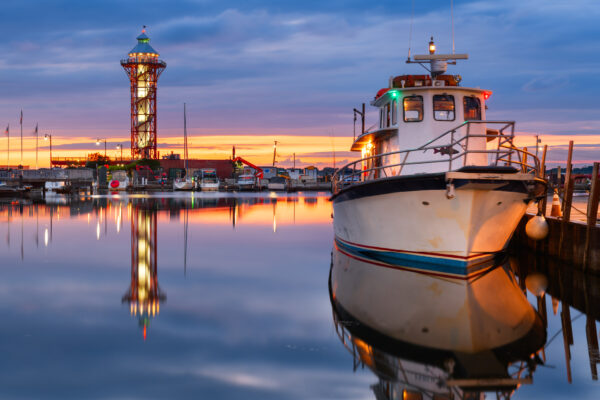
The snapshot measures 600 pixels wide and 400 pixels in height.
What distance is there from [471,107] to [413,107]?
1722 mm

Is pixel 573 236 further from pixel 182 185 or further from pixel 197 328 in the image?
pixel 182 185

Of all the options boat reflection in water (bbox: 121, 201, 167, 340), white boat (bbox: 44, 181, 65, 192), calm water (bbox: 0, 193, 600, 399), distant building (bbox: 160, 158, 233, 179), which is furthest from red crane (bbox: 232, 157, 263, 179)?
calm water (bbox: 0, 193, 600, 399)

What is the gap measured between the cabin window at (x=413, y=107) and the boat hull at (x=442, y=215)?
312 centimetres

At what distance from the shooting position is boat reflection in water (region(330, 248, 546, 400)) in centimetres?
743

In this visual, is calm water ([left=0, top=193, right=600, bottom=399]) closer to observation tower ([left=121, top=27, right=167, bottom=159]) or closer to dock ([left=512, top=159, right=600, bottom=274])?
dock ([left=512, top=159, right=600, bottom=274])

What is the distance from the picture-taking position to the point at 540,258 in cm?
1903

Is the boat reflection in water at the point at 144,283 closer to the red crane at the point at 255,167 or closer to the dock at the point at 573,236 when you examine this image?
the dock at the point at 573,236

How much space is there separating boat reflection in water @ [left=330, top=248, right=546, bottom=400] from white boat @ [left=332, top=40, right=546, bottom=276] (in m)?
0.90

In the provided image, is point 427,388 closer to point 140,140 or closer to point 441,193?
point 441,193

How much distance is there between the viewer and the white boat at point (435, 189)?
14453 mm

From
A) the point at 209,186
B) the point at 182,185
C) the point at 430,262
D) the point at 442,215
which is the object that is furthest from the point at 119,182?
the point at 442,215

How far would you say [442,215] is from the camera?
577 inches

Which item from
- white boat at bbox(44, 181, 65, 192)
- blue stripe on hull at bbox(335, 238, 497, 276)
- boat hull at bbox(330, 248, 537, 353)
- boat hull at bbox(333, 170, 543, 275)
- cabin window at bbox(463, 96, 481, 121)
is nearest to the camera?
boat hull at bbox(330, 248, 537, 353)

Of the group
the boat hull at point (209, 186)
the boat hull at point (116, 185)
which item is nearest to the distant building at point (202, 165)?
the boat hull at point (116, 185)
